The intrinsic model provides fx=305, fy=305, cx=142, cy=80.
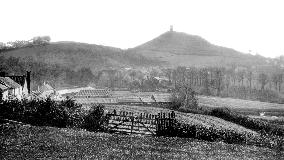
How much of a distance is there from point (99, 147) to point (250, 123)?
3865 cm

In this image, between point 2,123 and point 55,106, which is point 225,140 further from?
point 2,123

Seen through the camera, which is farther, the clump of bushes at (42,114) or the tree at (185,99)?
the tree at (185,99)

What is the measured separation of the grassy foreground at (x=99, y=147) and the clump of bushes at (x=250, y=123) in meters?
24.2

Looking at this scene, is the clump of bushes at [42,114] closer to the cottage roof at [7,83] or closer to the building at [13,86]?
the building at [13,86]

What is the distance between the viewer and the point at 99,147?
21.5 m

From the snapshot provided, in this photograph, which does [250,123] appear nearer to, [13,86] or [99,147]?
[99,147]

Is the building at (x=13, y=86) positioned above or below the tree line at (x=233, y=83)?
above

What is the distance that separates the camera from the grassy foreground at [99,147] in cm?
1912

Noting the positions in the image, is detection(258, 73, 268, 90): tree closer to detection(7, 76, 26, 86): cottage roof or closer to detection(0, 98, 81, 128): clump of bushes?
detection(7, 76, 26, 86): cottage roof

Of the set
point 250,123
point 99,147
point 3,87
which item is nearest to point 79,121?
point 99,147

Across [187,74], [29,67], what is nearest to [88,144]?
[29,67]

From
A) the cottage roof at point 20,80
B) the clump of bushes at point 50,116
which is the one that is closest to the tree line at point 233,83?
the cottage roof at point 20,80

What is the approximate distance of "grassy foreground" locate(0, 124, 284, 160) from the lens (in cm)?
1912

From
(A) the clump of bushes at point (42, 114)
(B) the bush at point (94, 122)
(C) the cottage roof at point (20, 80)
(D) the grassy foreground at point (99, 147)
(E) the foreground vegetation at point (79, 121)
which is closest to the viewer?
(D) the grassy foreground at point (99, 147)
